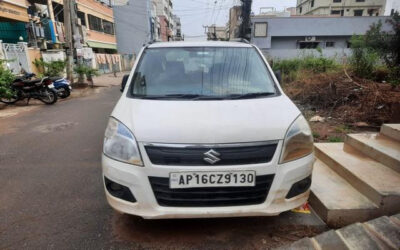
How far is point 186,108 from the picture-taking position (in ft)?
7.34

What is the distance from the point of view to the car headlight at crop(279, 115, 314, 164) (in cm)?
199

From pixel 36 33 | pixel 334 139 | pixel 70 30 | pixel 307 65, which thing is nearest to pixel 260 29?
pixel 307 65

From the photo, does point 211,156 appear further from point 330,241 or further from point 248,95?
point 330,241

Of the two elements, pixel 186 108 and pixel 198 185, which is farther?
pixel 186 108

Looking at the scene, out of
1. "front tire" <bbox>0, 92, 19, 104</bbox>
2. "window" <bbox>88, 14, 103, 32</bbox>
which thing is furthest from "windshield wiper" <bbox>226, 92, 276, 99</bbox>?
"window" <bbox>88, 14, 103, 32</bbox>

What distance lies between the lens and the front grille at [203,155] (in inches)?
74.2

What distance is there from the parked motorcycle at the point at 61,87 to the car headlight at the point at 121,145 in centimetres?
944

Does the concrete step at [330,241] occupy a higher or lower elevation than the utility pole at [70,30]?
lower

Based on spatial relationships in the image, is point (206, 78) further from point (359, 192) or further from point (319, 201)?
point (359, 192)

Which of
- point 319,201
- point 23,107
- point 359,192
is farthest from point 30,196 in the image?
point 23,107

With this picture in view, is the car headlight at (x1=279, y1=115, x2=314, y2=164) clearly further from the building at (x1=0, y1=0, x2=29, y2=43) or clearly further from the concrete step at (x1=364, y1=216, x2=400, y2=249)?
the building at (x1=0, y1=0, x2=29, y2=43)

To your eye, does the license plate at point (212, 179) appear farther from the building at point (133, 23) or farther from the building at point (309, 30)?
the building at point (133, 23)

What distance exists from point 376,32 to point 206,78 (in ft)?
59.1

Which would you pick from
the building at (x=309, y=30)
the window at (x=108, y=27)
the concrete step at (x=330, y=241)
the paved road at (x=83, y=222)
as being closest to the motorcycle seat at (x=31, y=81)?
the paved road at (x=83, y=222)
